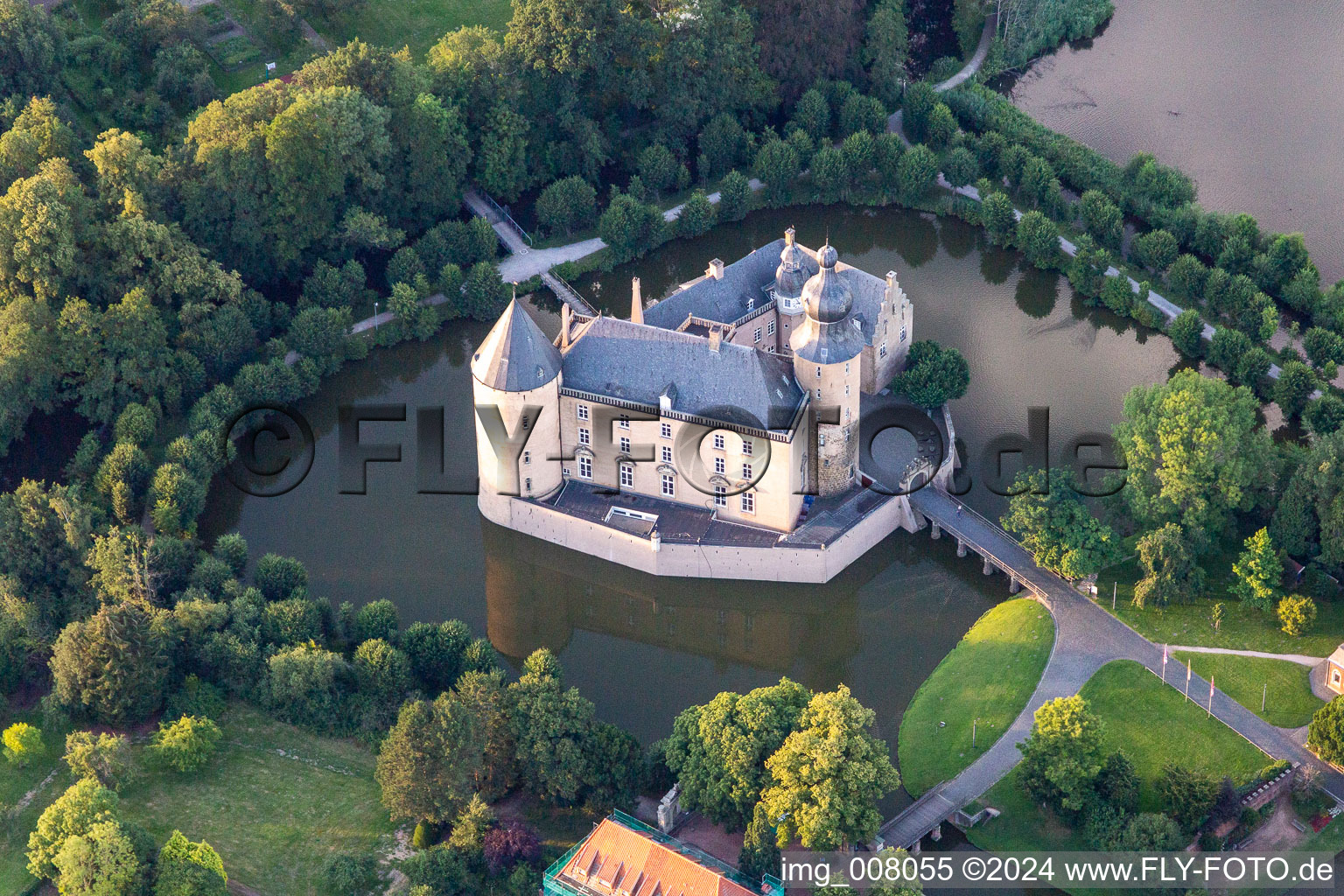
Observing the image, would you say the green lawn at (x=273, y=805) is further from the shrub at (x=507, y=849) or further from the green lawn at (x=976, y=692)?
the green lawn at (x=976, y=692)

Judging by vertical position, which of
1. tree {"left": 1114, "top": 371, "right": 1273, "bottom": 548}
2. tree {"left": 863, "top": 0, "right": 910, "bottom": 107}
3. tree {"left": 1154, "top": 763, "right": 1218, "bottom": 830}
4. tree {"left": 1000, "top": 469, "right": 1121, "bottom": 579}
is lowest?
tree {"left": 1154, "top": 763, "right": 1218, "bottom": 830}

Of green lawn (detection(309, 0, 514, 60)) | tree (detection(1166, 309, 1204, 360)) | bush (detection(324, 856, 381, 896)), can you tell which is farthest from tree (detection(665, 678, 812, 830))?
green lawn (detection(309, 0, 514, 60))

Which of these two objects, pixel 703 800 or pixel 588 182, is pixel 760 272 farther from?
pixel 703 800

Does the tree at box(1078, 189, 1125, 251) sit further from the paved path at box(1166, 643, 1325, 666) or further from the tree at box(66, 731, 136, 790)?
the tree at box(66, 731, 136, 790)

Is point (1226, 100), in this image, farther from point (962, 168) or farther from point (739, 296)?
point (739, 296)

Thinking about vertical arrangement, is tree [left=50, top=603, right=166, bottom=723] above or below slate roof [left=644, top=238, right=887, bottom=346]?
below

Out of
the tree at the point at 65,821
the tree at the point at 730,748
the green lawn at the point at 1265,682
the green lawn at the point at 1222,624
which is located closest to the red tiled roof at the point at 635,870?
the tree at the point at 730,748

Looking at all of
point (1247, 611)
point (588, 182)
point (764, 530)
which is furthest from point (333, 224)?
point (1247, 611)
